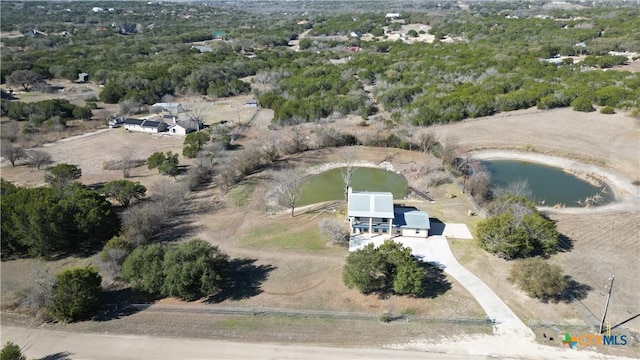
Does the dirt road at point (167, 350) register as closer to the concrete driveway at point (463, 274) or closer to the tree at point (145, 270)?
the tree at point (145, 270)

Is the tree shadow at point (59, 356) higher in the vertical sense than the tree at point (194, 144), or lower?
lower

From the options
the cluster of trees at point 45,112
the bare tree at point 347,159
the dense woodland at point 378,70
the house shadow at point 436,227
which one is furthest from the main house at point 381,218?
the cluster of trees at point 45,112

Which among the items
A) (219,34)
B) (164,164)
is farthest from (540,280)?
(219,34)

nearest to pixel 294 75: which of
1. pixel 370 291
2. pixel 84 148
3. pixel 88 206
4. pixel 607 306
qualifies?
pixel 84 148

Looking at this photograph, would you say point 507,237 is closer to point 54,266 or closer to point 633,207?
point 633,207

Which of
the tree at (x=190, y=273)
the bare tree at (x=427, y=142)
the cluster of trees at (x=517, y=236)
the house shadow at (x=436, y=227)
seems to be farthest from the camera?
the bare tree at (x=427, y=142)

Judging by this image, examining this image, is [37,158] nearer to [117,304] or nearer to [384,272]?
[117,304]
